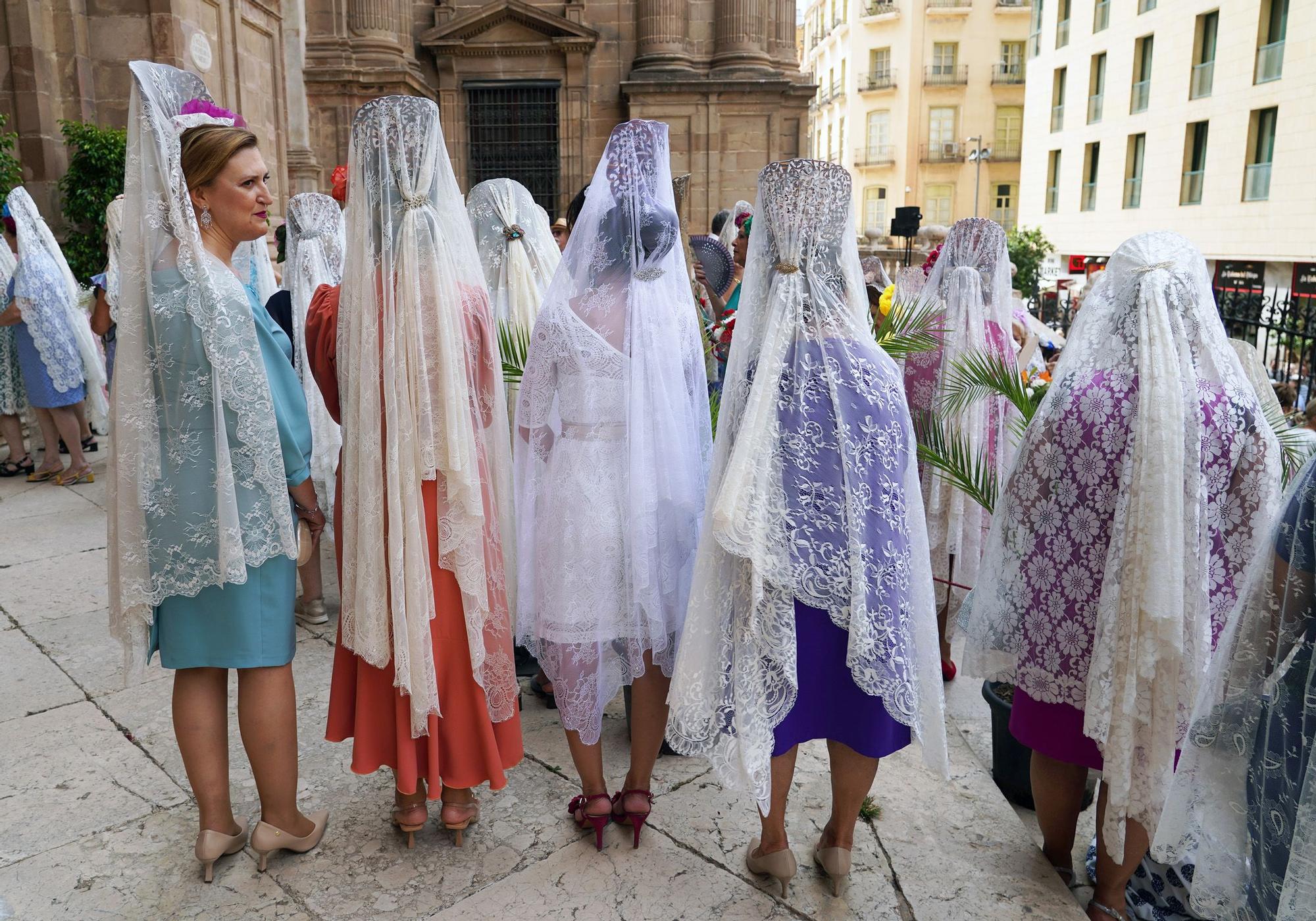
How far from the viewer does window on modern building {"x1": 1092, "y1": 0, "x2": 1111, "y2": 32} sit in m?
26.0

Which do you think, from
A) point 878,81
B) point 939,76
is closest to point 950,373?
point 939,76

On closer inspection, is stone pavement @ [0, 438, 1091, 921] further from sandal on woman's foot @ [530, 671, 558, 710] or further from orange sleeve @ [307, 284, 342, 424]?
orange sleeve @ [307, 284, 342, 424]

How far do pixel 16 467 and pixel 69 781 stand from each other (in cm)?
497

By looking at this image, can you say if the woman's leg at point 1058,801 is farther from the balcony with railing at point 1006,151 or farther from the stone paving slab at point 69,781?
the balcony with railing at point 1006,151

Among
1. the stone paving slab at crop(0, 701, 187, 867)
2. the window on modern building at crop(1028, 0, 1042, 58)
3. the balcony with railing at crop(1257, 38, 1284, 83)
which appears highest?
the window on modern building at crop(1028, 0, 1042, 58)

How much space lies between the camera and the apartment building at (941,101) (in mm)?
38094

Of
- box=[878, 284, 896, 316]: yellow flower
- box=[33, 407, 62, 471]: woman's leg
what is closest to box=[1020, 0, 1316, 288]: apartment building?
box=[878, 284, 896, 316]: yellow flower

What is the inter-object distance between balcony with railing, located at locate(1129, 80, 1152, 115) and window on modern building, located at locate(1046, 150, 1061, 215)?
4.56 meters

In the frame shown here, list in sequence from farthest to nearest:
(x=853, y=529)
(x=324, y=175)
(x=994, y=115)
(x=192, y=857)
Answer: (x=994, y=115) → (x=324, y=175) → (x=192, y=857) → (x=853, y=529)

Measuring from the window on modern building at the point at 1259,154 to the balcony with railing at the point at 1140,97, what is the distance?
14.3ft

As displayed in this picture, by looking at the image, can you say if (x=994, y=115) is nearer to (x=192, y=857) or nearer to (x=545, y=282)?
(x=545, y=282)

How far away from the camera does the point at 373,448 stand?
2.51 m

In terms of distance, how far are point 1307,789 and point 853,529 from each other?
105 centimetres

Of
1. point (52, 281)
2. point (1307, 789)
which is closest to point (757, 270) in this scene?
point (1307, 789)
